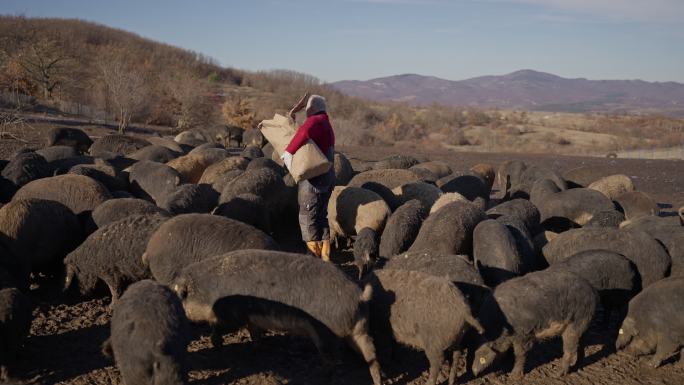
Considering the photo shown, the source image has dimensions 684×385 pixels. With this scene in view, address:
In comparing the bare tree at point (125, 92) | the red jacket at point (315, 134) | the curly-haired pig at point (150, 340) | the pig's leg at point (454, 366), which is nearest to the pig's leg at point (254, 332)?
the curly-haired pig at point (150, 340)

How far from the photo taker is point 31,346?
5.23 m

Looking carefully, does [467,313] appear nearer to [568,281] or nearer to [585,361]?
[568,281]

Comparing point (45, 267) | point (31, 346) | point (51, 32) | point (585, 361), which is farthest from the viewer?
point (51, 32)

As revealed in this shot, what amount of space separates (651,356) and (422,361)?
247 centimetres

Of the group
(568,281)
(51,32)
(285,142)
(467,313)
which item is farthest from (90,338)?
(51,32)

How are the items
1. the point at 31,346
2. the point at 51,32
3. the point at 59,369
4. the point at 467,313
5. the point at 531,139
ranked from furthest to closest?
1. the point at 51,32
2. the point at 531,139
3. the point at 31,346
4. the point at 59,369
5. the point at 467,313

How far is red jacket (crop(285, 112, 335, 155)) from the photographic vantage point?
6582mm

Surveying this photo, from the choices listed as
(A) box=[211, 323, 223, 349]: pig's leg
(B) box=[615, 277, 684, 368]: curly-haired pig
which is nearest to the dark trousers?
(A) box=[211, 323, 223, 349]: pig's leg

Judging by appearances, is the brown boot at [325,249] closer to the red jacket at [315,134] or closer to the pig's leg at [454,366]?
the red jacket at [315,134]

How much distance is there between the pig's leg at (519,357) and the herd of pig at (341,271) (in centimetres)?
1

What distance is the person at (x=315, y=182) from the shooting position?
262 inches

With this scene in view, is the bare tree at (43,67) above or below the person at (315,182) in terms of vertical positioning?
above

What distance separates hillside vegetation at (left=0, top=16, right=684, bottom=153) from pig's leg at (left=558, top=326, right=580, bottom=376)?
20.9 metres

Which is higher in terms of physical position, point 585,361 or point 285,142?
point 285,142
